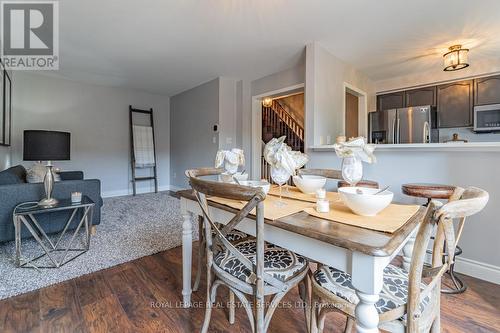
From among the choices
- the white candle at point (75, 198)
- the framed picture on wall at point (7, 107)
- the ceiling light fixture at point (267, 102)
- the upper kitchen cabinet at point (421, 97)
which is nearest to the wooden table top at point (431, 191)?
the upper kitchen cabinet at point (421, 97)

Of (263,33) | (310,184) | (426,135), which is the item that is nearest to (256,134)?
(263,33)

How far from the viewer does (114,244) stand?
2398mm

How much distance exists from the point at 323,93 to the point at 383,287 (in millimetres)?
2556

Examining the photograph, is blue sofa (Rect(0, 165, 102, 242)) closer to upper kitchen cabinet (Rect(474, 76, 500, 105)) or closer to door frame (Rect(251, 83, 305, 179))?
door frame (Rect(251, 83, 305, 179))

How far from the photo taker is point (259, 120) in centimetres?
429

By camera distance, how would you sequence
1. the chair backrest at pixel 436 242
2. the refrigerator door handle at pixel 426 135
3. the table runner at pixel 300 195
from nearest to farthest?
the chair backrest at pixel 436 242
the table runner at pixel 300 195
the refrigerator door handle at pixel 426 135

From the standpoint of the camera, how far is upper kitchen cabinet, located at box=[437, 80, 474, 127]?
337cm

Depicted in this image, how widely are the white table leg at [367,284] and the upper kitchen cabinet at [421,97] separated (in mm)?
4026

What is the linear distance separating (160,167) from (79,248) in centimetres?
348

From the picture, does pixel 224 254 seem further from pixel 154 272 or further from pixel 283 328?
pixel 154 272

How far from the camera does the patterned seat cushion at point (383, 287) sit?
0.85 m

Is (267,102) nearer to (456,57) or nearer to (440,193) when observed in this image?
(456,57)

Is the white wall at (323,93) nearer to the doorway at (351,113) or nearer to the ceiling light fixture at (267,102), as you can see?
the doorway at (351,113)

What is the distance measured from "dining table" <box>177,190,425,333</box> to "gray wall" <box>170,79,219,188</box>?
3.54 metres
